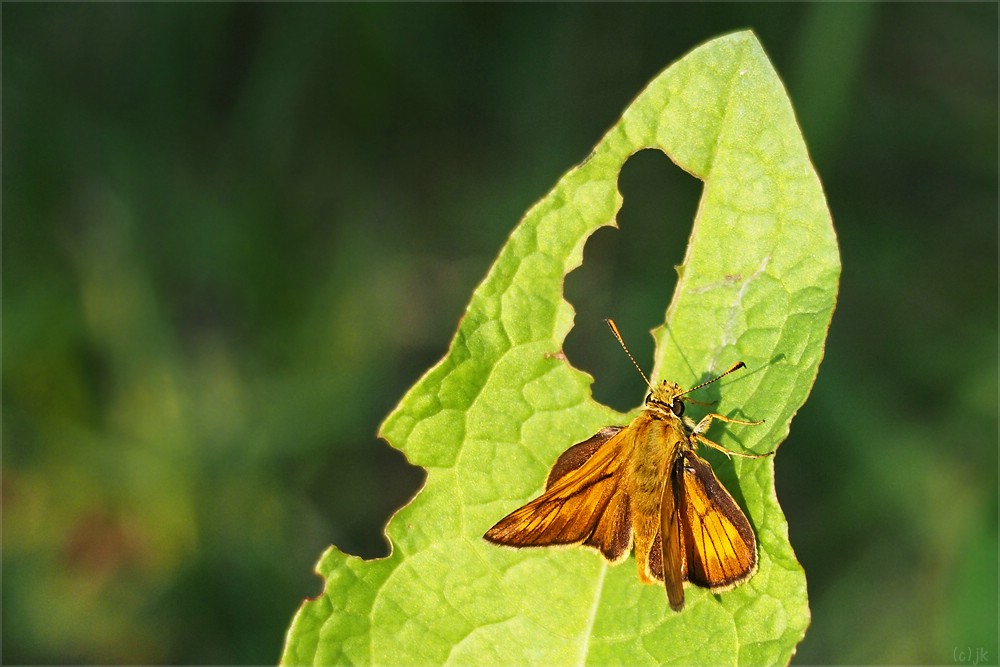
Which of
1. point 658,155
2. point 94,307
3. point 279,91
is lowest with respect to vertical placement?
point 658,155

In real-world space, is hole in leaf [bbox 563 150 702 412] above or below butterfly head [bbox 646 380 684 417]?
above

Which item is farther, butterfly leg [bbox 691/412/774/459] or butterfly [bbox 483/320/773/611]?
butterfly leg [bbox 691/412/774/459]

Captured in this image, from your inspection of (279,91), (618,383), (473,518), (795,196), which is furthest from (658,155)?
(473,518)

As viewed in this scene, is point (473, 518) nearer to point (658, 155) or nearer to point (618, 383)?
point (618, 383)

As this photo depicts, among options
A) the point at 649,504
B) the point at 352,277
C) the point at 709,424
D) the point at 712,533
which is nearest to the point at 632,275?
the point at 352,277

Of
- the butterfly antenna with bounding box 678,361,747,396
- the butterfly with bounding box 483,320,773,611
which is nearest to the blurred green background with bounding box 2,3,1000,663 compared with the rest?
the butterfly antenna with bounding box 678,361,747,396

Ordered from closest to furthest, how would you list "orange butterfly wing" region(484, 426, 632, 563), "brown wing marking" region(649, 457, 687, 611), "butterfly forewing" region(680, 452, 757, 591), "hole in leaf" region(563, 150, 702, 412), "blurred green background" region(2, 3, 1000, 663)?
"brown wing marking" region(649, 457, 687, 611)
"butterfly forewing" region(680, 452, 757, 591)
"orange butterfly wing" region(484, 426, 632, 563)
"blurred green background" region(2, 3, 1000, 663)
"hole in leaf" region(563, 150, 702, 412)

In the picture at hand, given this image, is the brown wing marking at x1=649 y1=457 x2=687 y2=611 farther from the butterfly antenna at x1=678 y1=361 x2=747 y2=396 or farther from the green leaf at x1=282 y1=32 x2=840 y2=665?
the butterfly antenna at x1=678 y1=361 x2=747 y2=396
